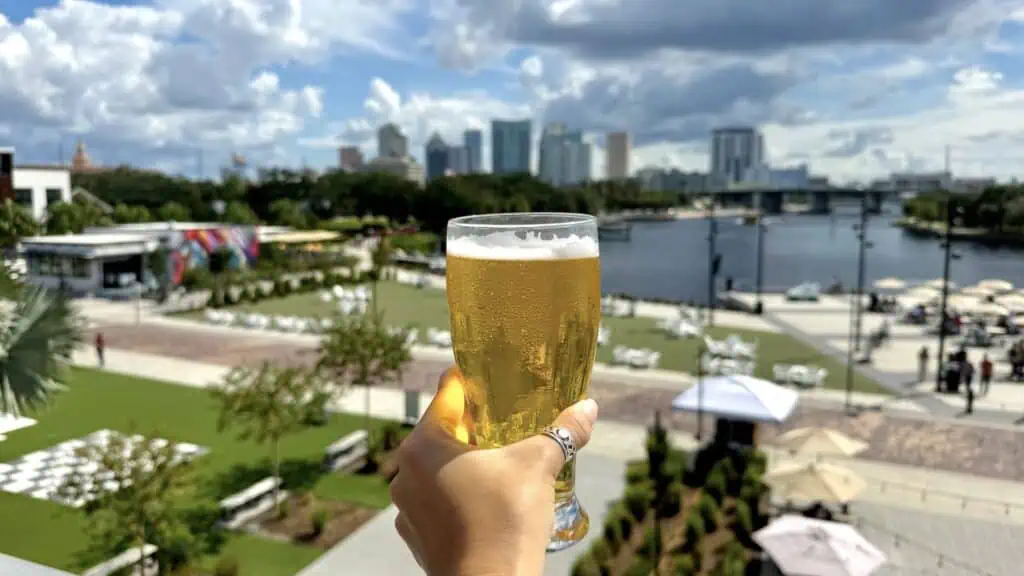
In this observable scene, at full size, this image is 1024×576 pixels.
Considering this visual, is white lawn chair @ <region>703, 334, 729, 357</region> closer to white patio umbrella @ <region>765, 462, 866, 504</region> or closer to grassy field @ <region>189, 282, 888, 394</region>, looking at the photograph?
grassy field @ <region>189, 282, 888, 394</region>

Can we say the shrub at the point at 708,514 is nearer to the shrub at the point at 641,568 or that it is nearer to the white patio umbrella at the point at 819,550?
the white patio umbrella at the point at 819,550

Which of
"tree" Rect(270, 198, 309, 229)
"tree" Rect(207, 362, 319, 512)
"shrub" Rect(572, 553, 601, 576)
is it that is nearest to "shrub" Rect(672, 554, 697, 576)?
"shrub" Rect(572, 553, 601, 576)

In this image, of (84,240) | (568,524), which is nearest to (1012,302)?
(568,524)

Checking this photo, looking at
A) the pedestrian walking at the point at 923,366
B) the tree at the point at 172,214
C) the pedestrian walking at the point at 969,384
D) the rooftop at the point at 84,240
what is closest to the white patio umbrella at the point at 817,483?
the pedestrian walking at the point at 969,384

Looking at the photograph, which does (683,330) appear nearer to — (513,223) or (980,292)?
(980,292)

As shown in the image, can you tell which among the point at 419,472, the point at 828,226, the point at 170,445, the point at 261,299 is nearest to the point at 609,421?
the point at 170,445

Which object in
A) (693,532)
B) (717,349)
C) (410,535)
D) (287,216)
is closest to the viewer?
(410,535)
